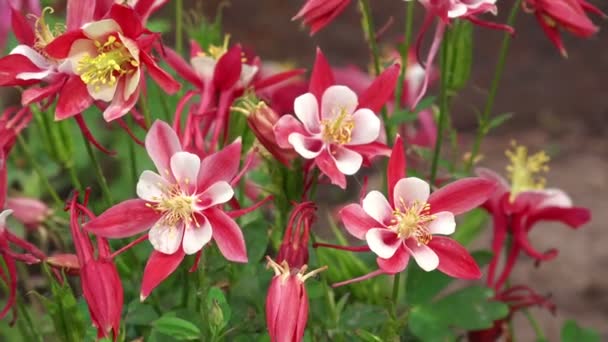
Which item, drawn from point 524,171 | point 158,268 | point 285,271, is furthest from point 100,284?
point 524,171

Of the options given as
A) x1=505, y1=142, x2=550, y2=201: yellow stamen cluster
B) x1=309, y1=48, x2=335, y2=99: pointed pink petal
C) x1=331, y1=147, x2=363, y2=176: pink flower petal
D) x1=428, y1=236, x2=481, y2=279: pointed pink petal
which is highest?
x1=309, y1=48, x2=335, y2=99: pointed pink petal

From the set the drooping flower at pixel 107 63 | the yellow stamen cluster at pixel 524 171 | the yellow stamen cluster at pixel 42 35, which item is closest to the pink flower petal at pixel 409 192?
the drooping flower at pixel 107 63

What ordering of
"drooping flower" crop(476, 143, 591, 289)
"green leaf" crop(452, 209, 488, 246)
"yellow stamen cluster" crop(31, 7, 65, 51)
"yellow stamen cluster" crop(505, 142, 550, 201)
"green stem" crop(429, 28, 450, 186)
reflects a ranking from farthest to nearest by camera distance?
"green leaf" crop(452, 209, 488, 246), "yellow stamen cluster" crop(505, 142, 550, 201), "drooping flower" crop(476, 143, 591, 289), "green stem" crop(429, 28, 450, 186), "yellow stamen cluster" crop(31, 7, 65, 51)

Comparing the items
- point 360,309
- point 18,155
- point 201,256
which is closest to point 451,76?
point 360,309

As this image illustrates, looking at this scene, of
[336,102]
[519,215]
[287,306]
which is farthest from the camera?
[519,215]

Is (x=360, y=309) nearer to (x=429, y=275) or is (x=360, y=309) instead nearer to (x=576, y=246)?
(x=429, y=275)

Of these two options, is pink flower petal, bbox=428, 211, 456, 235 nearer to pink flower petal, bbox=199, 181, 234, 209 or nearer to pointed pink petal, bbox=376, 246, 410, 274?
pointed pink petal, bbox=376, 246, 410, 274

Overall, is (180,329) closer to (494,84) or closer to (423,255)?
(423,255)

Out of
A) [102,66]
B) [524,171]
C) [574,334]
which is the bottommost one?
[574,334]

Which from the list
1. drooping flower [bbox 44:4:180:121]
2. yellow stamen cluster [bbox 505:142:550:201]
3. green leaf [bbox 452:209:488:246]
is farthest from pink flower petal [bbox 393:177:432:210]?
green leaf [bbox 452:209:488:246]
